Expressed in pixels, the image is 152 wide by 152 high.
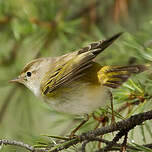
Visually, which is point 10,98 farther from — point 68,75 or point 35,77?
point 68,75

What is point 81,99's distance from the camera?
1374 mm

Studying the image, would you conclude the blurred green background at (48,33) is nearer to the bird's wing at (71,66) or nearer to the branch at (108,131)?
the bird's wing at (71,66)

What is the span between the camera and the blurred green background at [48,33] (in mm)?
2258

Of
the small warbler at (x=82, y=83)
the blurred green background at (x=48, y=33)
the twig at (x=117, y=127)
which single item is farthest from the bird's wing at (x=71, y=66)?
the blurred green background at (x=48, y=33)

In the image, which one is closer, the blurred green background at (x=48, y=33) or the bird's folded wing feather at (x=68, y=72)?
the bird's folded wing feather at (x=68, y=72)

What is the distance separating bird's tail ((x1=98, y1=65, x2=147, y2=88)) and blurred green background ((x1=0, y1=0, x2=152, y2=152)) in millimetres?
698

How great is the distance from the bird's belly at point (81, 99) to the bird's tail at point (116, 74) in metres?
0.04

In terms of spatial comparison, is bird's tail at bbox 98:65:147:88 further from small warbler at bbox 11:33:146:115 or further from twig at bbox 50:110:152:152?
twig at bbox 50:110:152:152

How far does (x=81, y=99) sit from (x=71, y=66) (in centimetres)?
12

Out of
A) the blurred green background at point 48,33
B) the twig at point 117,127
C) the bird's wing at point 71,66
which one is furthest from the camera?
the blurred green background at point 48,33

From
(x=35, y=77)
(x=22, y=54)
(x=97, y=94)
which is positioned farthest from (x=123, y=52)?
(x=22, y=54)

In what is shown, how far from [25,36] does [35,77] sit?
73cm

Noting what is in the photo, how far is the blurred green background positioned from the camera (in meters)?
2.26

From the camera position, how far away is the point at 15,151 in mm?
1250
